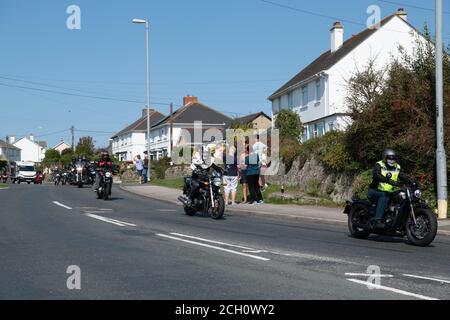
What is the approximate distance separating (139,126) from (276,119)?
169 ft

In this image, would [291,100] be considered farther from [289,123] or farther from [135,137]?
[135,137]

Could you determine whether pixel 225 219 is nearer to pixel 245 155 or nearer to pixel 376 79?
pixel 245 155

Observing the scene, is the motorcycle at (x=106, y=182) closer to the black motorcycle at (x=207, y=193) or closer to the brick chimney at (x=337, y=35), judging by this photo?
the black motorcycle at (x=207, y=193)

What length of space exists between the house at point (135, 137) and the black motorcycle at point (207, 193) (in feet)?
239

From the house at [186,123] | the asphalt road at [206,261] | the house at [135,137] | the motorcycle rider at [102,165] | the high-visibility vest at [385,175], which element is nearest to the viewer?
the asphalt road at [206,261]

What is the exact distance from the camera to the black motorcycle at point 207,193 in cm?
1612

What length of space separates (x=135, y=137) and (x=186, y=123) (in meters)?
17.7

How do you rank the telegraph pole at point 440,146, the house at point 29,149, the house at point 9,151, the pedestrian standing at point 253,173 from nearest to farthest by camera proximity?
the telegraph pole at point 440,146 < the pedestrian standing at point 253,173 < the house at point 9,151 < the house at point 29,149

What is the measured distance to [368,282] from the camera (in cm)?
779

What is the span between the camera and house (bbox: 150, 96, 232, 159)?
7556 cm

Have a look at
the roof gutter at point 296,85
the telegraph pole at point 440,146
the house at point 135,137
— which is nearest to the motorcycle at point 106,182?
the telegraph pole at point 440,146

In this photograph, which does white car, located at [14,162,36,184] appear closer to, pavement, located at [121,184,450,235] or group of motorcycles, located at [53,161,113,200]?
group of motorcycles, located at [53,161,113,200]

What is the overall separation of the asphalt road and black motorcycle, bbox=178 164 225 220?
74cm

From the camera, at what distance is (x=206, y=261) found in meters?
9.34
